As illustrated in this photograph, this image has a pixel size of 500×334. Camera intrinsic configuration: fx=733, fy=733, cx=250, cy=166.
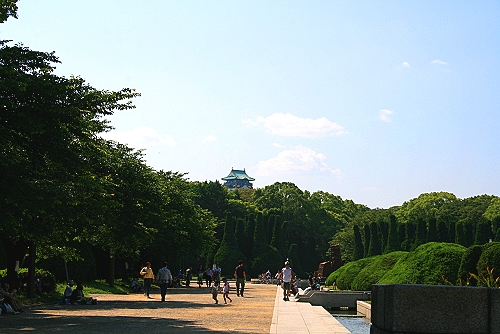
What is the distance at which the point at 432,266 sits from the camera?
33.0 m

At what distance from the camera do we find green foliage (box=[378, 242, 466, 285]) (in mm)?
32250

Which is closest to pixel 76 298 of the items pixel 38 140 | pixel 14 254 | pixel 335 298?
pixel 14 254

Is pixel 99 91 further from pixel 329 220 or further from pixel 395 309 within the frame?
pixel 329 220

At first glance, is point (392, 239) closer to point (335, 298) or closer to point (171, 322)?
point (335, 298)

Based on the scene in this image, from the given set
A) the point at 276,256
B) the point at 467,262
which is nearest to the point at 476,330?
the point at 467,262

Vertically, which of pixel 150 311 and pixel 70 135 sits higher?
pixel 70 135

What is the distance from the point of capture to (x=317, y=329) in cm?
1705

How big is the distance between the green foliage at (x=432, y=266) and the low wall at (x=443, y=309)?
873 inches

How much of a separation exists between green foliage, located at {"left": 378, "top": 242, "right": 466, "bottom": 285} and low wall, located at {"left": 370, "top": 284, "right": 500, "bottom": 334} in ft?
72.8

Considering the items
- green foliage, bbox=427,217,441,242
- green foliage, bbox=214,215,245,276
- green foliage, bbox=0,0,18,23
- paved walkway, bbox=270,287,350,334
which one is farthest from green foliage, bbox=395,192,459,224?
green foliage, bbox=0,0,18,23

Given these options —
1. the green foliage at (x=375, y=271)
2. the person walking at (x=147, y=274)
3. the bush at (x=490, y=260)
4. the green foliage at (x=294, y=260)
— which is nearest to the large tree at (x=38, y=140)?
the person walking at (x=147, y=274)

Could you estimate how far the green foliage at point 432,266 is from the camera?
106 feet

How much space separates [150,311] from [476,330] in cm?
1526

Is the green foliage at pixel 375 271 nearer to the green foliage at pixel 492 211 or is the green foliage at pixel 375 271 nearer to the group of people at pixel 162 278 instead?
the group of people at pixel 162 278
